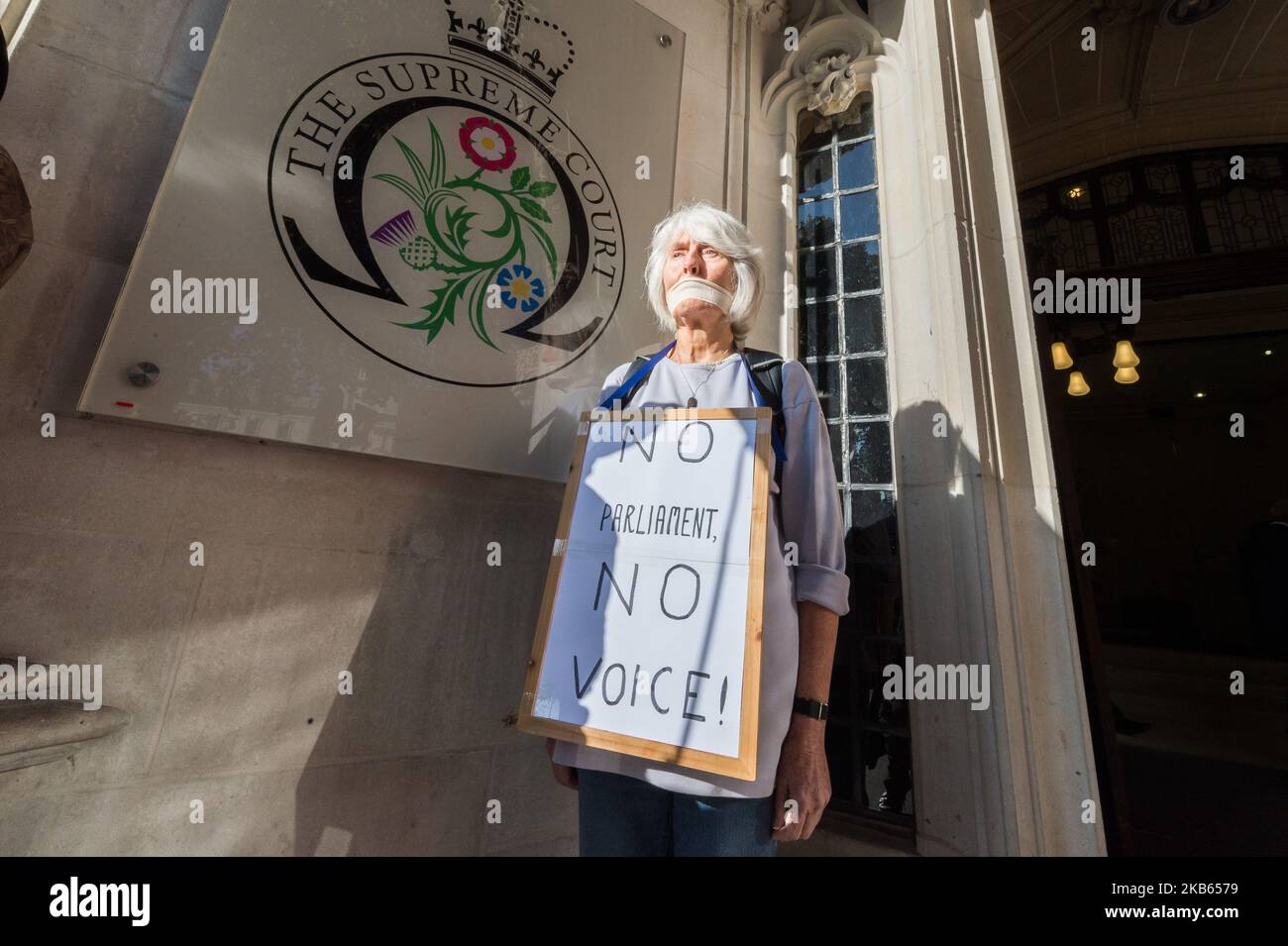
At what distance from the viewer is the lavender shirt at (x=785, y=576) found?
3.30ft

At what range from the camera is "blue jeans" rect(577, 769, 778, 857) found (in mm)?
1010

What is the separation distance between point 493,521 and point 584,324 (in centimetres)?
78

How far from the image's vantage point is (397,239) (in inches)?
61.6

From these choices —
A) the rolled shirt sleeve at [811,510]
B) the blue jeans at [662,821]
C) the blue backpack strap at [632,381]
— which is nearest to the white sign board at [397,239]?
the blue backpack strap at [632,381]

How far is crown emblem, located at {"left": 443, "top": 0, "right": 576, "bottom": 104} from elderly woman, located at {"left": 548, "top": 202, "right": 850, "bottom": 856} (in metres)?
1.26

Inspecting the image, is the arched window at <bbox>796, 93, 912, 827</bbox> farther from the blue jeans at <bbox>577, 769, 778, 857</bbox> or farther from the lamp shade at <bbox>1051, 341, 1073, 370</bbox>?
the lamp shade at <bbox>1051, 341, 1073, 370</bbox>

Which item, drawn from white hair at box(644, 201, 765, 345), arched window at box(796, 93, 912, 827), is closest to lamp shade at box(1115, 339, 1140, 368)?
arched window at box(796, 93, 912, 827)

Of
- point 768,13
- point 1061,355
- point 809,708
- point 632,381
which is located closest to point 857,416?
point 632,381

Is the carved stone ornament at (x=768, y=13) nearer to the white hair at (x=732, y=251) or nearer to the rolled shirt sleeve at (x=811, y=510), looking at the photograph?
the white hair at (x=732, y=251)

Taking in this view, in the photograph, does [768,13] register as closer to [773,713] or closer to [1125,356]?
[773,713]

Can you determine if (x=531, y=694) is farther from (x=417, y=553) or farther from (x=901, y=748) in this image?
(x=901, y=748)

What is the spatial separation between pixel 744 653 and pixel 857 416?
1.41m
